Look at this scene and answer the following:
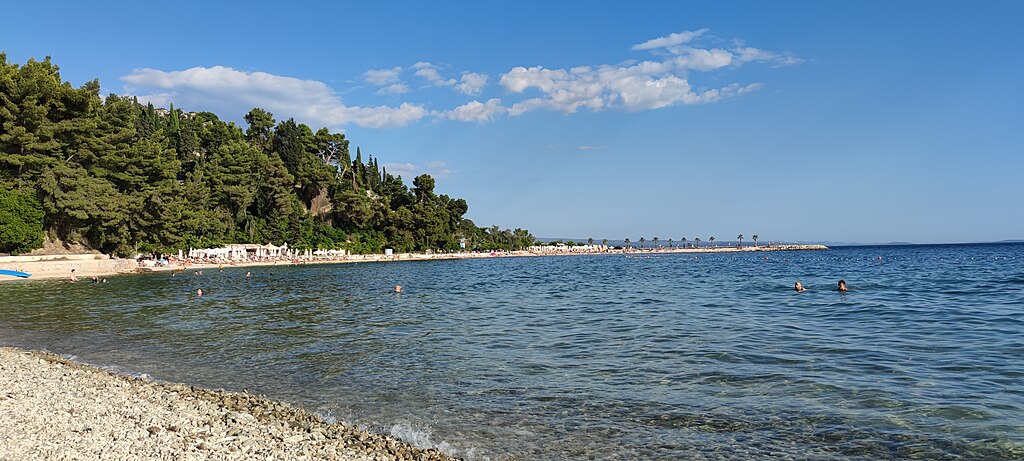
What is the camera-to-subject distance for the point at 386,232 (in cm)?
9062

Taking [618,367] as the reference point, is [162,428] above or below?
above

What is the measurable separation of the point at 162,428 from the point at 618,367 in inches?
289

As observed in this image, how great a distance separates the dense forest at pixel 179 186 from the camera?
146ft

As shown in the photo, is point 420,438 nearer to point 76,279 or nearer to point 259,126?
point 76,279

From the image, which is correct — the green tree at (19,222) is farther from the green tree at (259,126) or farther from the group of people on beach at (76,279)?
the green tree at (259,126)

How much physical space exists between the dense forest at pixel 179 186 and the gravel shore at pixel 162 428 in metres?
44.5

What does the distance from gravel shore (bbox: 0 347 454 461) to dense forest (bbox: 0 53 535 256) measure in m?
44.5

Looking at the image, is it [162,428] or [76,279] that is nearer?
[162,428]

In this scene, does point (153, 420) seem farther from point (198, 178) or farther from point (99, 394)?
point (198, 178)

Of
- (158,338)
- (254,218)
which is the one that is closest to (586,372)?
(158,338)

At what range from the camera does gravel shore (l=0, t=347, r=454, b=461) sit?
593 centimetres

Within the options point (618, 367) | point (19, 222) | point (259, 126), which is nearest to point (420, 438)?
point (618, 367)

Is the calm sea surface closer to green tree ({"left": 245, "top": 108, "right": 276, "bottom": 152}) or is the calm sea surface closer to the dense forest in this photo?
the dense forest

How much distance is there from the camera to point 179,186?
192 feet
